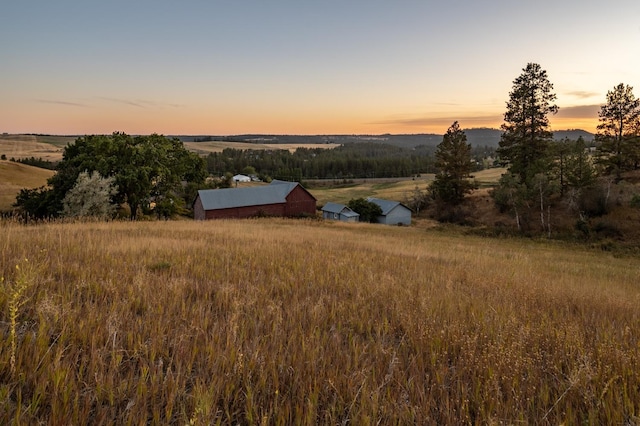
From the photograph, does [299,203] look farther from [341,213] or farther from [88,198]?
[88,198]

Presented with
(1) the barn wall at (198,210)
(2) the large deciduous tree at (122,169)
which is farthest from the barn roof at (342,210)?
(2) the large deciduous tree at (122,169)

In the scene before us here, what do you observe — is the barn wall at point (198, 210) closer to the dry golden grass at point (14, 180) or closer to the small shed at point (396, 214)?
the dry golden grass at point (14, 180)

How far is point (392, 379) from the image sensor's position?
266 cm

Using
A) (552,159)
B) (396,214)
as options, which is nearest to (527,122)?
(552,159)

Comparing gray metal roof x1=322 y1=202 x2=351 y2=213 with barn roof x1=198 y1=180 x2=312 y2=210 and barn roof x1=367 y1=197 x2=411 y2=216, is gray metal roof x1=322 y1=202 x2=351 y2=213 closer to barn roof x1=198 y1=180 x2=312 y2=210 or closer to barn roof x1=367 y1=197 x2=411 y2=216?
barn roof x1=367 y1=197 x2=411 y2=216

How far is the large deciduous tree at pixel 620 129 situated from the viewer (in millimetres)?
40312

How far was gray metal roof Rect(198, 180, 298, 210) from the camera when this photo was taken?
53.7 meters

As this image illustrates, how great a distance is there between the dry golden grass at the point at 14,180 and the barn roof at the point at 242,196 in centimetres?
2777

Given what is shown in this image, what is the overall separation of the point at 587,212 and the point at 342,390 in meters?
47.2

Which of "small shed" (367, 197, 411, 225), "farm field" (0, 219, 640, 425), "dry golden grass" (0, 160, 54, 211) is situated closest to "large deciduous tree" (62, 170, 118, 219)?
"dry golden grass" (0, 160, 54, 211)

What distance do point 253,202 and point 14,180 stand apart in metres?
51.7

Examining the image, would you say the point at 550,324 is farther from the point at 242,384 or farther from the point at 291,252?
the point at 291,252

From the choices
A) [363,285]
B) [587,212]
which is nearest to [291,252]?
[363,285]

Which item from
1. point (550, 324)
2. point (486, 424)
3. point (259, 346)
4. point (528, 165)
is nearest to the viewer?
point (486, 424)
